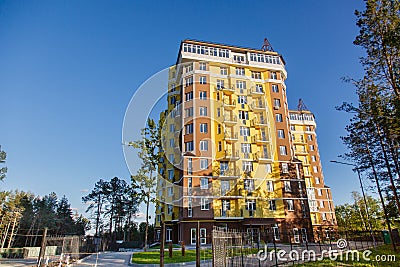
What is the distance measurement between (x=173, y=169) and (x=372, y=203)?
3850 centimetres

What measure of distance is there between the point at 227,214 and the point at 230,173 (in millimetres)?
4734

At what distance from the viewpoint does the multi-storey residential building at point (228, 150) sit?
30.3 m

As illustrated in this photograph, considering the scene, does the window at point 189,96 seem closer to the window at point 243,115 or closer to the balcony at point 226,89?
the balcony at point 226,89

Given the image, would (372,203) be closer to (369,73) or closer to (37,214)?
(369,73)

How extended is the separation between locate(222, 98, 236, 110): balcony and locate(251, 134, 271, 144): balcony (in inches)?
192

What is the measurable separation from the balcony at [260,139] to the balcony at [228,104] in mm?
4874

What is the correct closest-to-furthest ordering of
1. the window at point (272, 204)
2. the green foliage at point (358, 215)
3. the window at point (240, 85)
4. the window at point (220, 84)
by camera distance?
the window at point (272, 204), the window at point (220, 84), the window at point (240, 85), the green foliage at point (358, 215)

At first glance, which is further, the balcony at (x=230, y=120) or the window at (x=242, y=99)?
the window at (x=242, y=99)

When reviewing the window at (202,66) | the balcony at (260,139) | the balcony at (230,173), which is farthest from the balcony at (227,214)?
the window at (202,66)

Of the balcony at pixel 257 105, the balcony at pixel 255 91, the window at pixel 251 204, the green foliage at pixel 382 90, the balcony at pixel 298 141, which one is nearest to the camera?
the green foliage at pixel 382 90

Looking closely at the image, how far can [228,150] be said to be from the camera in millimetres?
32719

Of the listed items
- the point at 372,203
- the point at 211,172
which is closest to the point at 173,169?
the point at 211,172

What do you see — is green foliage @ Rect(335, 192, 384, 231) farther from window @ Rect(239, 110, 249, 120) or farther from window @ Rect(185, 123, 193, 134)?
window @ Rect(185, 123, 193, 134)

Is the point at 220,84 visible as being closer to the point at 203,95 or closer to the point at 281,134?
the point at 203,95
